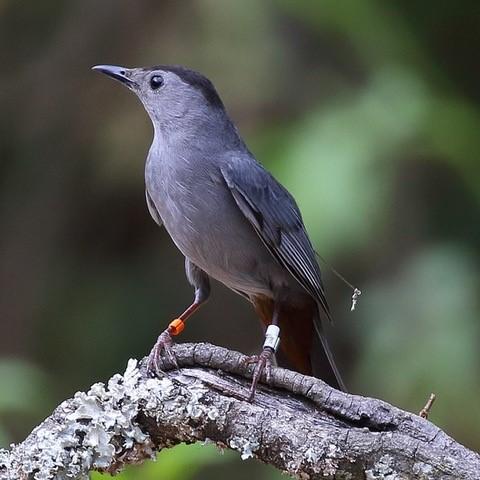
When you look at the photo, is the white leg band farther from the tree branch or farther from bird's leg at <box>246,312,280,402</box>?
the tree branch

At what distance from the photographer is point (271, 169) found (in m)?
5.01

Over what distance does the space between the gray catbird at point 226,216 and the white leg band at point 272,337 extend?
0.5 inches

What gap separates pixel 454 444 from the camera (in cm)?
270

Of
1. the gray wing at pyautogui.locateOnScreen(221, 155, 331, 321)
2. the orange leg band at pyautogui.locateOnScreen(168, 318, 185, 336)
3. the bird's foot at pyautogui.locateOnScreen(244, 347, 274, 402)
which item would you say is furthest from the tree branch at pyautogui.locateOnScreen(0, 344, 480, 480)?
the gray wing at pyautogui.locateOnScreen(221, 155, 331, 321)

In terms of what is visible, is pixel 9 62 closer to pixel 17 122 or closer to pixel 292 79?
pixel 17 122

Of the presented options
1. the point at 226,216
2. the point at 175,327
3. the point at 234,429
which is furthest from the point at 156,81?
the point at 234,429

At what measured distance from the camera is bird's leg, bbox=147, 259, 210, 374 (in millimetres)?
3189

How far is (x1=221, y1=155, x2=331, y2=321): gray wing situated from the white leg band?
0.77 ft

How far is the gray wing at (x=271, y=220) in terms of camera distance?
12.5ft

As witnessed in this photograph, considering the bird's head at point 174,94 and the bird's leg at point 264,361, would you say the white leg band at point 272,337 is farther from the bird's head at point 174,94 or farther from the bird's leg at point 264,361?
the bird's head at point 174,94

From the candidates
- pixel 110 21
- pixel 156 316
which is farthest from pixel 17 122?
pixel 156 316

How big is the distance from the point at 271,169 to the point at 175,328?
1559 millimetres

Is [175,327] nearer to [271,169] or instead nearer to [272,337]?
[272,337]

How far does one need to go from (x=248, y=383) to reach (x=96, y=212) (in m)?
3.66
